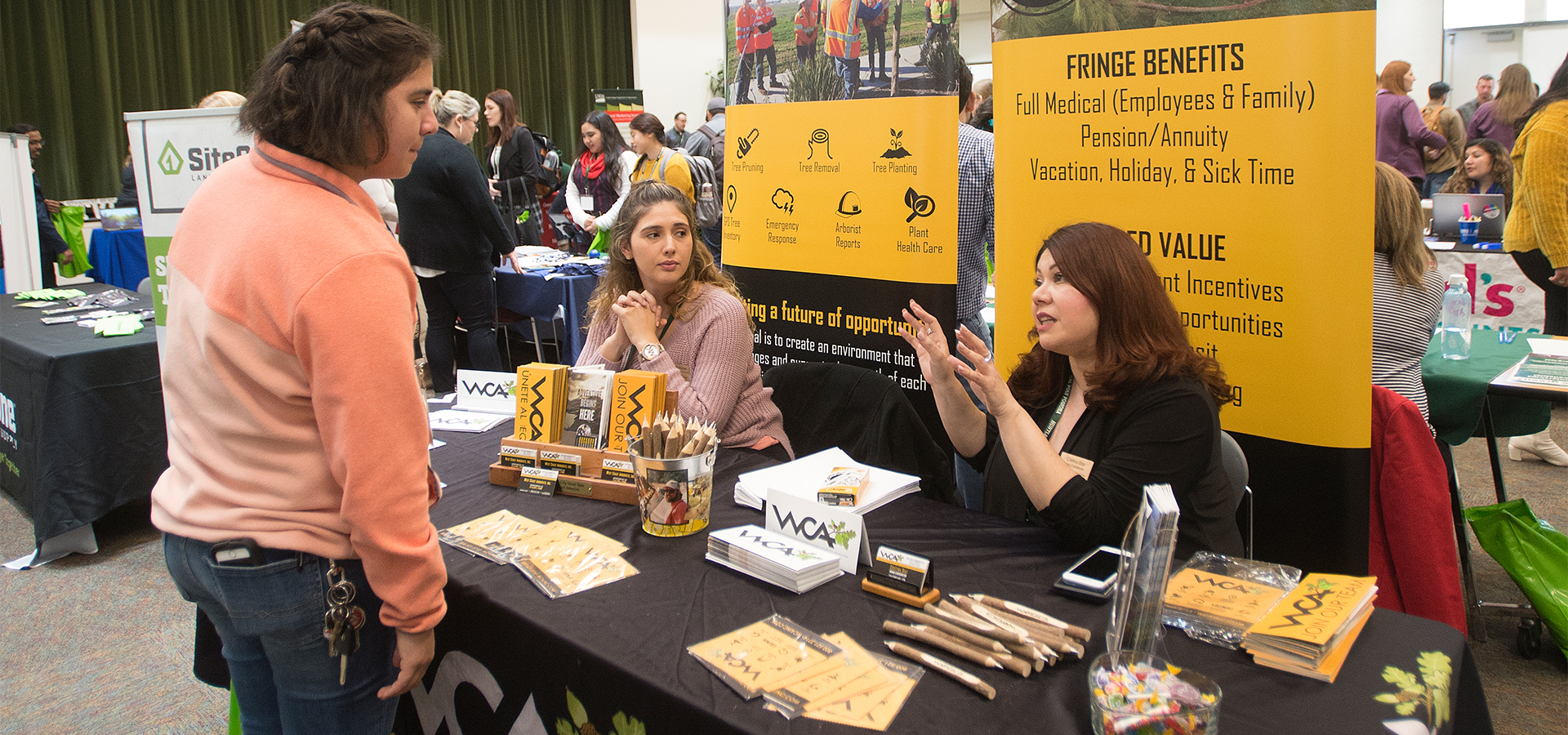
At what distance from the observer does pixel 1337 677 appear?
1032mm

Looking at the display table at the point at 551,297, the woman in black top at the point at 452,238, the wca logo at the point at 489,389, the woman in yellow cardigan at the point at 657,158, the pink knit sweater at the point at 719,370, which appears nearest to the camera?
the pink knit sweater at the point at 719,370

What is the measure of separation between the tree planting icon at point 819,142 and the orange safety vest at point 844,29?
0.22m

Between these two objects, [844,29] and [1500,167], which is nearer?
[844,29]

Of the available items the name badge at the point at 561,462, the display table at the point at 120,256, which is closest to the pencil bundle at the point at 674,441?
the name badge at the point at 561,462

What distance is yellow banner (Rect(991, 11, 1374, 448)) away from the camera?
179cm

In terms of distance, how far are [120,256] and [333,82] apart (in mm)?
6794

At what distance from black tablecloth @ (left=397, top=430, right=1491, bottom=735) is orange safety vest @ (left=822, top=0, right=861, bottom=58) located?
150cm

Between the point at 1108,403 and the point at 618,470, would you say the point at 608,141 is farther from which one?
the point at 1108,403

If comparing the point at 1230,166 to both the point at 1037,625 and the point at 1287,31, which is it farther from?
the point at 1037,625

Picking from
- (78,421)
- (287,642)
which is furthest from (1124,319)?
(78,421)

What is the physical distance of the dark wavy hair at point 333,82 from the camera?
3.35 feet

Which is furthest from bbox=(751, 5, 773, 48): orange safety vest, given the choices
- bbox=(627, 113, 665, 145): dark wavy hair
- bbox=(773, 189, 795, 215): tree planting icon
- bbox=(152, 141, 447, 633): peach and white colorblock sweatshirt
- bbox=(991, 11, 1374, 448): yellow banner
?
bbox=(627, 113, 665, 145): dark wavy hair

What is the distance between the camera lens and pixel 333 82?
1023 mm

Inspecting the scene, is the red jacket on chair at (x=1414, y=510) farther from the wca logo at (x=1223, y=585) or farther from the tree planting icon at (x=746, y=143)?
the tree planting icon at (x=746, y=143)
